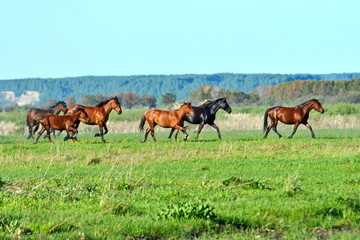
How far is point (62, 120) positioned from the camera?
3206 centimetres

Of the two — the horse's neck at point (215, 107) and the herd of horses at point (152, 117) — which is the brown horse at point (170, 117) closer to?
the herd of horses at point (152, 117)

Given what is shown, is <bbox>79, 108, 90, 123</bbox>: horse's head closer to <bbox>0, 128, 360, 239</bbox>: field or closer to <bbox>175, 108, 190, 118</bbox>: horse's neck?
<bbox>175, 108, 190, 118</bbox>: horse's neck

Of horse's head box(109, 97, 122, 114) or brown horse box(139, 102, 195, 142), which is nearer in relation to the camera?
brown horse box(139, 102, 195, 142)

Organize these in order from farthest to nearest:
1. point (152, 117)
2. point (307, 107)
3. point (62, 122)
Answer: point (307, 107) → point (152, 117) → point (62, 122)

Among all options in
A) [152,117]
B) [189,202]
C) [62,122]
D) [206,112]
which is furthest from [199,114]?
[189,202]

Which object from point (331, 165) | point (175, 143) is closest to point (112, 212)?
point (331, 165)

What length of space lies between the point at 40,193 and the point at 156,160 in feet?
33.3

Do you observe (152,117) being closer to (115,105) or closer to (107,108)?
(115,105)

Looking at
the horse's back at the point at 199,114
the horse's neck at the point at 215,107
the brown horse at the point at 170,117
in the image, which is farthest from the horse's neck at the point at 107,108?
the horse's neck at the point at 215,107

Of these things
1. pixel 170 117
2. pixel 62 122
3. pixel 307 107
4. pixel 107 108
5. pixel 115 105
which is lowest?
pixel 62 122

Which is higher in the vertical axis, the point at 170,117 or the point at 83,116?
the point at 170,117

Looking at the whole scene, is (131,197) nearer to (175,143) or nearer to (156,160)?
(156,160)

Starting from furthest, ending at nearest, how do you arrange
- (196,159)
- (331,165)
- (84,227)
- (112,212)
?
(196,159) < (331,165) < (112,212) < (84,227)

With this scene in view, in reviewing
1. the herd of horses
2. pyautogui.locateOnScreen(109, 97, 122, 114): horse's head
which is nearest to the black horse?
the herd of horses
